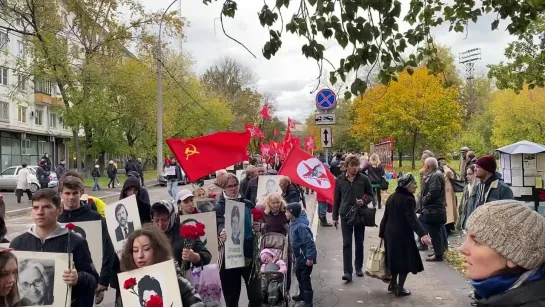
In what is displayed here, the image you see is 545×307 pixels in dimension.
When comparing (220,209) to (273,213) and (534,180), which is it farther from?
(534,180)

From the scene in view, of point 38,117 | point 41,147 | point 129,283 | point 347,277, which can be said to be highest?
point 38,117

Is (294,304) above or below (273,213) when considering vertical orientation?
below

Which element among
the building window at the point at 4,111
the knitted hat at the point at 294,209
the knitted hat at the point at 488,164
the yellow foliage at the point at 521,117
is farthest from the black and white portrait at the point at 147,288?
the yellow foliage at the point at 521,117

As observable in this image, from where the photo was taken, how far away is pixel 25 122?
48906 millimetres

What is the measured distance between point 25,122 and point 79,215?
48779 mm

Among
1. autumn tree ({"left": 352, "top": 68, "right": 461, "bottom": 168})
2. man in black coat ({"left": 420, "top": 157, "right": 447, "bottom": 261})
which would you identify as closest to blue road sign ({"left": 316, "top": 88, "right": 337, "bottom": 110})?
man in black coat ({"left": 420, "top": 157, "right": 447, "bottom": 261})

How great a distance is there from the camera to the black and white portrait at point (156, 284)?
3289 millimetres

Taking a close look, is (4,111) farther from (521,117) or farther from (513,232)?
(513,232)

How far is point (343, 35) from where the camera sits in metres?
4.82

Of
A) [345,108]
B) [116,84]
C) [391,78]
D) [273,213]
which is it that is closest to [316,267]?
[273,213]

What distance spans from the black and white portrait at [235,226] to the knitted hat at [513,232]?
400 cm

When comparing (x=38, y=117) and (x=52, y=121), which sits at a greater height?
(x=38, y=117)

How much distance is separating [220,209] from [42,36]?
26.5 meters

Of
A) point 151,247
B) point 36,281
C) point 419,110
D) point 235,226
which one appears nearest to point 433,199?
point 235,226
